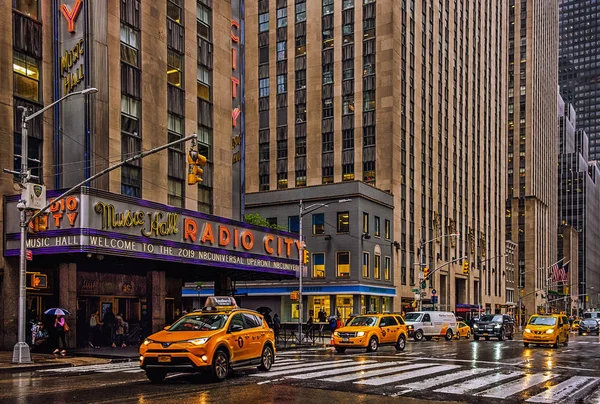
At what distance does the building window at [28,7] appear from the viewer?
102 feet

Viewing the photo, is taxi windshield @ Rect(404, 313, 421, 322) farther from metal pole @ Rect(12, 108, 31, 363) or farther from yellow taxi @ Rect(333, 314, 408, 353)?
metal pole @ Rect(12, 108, 31, 363)

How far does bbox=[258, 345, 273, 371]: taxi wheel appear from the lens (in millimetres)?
19328

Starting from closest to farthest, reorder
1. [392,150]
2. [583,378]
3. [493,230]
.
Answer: [583,378]
[392,150]
[493,230]

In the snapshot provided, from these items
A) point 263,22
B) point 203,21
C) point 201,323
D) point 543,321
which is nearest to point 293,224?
point 263,22

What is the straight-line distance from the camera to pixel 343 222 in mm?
64375

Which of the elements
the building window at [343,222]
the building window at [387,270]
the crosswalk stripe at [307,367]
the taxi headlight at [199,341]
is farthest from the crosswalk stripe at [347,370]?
the building window at [387,270]

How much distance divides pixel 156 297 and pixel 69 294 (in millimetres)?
5898

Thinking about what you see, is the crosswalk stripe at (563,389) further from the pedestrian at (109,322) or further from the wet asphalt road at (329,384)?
the pedestrian at (109,322)

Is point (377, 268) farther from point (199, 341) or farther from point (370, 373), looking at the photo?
point (199, 341)

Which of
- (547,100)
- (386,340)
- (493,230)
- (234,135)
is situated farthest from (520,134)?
(386,340)

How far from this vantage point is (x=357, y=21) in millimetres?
74312

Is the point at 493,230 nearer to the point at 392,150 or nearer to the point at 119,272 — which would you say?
the point at 392,150

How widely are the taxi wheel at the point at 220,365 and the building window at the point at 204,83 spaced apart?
26.0 meters

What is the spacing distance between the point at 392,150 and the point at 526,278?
260 feet
